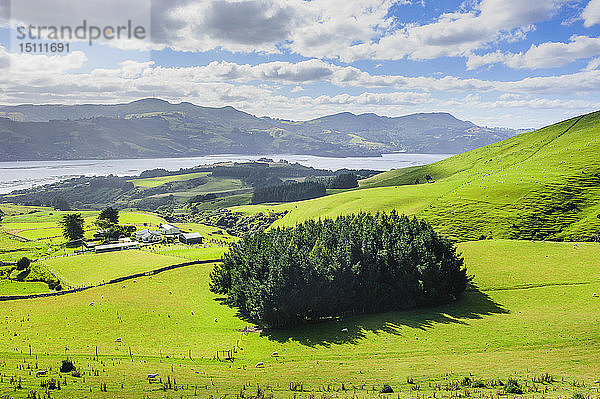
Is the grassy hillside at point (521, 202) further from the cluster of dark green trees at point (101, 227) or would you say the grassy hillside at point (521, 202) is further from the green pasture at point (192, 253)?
the cluster of dark green trees at point (101, 227)

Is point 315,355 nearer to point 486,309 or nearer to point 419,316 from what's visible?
point 419,316

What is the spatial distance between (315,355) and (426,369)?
10.8m

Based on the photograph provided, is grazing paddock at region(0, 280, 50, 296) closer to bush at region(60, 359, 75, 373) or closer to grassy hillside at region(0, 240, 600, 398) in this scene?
grassy hillside at region(0, 240, 600, 398)

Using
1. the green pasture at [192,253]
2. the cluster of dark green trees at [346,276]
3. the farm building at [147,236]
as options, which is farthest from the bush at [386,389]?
the farm building at [147,236]

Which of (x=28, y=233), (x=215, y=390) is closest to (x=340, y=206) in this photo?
(x=28, y=233)

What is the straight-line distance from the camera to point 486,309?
152ft

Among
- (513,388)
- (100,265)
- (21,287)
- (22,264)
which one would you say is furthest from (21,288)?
(513,388)

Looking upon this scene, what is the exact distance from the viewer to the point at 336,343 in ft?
132

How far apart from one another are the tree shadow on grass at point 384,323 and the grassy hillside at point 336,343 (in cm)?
21

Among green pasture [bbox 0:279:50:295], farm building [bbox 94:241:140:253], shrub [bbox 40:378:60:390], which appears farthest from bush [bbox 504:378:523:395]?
farm building [bbox 94:241:140:253]

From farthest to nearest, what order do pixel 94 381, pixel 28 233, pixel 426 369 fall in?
1. pixel 28 233
2. pixel 426 369
3. pixel 94 381

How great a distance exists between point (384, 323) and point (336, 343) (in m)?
7.57

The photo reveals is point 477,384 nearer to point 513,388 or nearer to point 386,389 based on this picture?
point 513,388

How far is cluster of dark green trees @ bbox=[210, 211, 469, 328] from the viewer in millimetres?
45844
